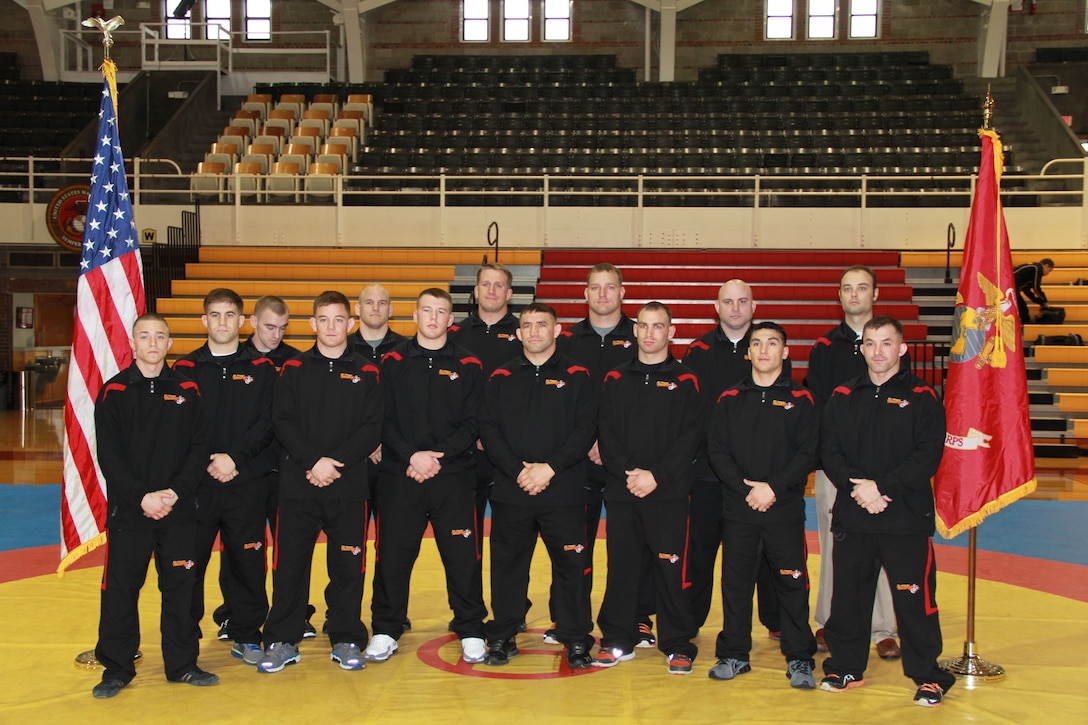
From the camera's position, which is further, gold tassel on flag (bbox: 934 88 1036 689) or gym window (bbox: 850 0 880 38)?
gym window (bbox: 850 0 880 38)

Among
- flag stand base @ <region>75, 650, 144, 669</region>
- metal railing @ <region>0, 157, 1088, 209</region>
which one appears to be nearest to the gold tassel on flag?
flag stand base @ <region>75, 650, 144, 669</region>

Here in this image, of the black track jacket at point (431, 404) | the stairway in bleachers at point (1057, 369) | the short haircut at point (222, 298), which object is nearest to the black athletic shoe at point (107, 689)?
the black track jacket at point (431, 404)

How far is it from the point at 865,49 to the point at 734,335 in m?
22.3

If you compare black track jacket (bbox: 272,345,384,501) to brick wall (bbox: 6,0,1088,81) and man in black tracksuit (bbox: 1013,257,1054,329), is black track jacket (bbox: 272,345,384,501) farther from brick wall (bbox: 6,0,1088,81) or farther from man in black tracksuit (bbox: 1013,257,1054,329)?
brick wall (bbox: 6,0,1088,81)

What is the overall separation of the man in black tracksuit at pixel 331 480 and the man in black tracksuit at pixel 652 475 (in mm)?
1315

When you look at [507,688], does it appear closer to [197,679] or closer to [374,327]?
[197,679]

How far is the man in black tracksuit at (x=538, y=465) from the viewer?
18.7 ft

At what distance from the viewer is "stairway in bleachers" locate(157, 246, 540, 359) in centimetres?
1616

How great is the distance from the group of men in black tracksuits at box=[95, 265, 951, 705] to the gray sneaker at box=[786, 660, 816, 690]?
0.01 m

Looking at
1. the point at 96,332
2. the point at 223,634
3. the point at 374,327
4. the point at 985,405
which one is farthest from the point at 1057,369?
the point at 96,332

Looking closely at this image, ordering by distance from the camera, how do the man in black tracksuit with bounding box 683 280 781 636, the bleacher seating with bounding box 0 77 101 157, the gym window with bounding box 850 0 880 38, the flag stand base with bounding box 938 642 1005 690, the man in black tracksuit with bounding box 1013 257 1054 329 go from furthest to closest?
the gym window with bounding box 850 0 880 38, the bleacher seating with bounding box 0 77 101 157, the man in black tracksuit with bounding box 1013 257 1054 329, the man in black tracksuit with bounding box 683 280 781 636, the flag stand base with bounding box 938 642 1005 690

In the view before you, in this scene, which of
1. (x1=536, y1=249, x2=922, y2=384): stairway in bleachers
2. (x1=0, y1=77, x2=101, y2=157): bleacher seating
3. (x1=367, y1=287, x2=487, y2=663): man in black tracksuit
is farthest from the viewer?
(x1=0, y1=77, x2=101, y2=157): bleacher seating

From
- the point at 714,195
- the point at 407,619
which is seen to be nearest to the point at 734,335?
the point at 407,619

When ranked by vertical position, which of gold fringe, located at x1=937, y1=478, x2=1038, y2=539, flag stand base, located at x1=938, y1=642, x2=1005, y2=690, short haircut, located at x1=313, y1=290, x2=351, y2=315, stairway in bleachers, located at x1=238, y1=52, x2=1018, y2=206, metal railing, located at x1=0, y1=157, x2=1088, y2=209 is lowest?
flag stand base, located at x1=938, y1=642, x2=1005, y2=690
